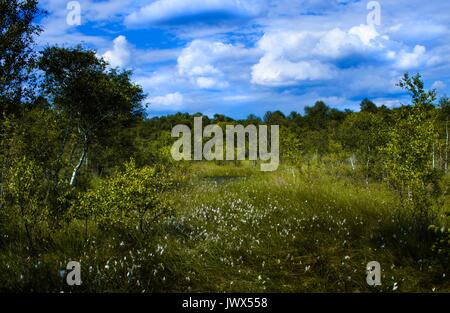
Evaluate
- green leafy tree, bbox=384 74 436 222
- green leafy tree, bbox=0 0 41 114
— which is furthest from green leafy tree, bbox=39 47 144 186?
green leafy tree, bbox=384 74 436 222

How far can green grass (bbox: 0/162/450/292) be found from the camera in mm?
7699

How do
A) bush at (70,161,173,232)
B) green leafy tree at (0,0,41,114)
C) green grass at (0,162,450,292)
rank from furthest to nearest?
green leafy tree at (0,0,41,114), bush at (70,161,173,232), green grass at (0,162,450,292)

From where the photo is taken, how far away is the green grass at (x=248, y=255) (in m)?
7.70

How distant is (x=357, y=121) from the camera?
4494 centimetres

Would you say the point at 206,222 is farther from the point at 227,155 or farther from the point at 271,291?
the point at 227,155

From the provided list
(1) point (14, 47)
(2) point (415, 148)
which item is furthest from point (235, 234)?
(1) point (14, 47)

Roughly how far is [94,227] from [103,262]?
6.72 ft

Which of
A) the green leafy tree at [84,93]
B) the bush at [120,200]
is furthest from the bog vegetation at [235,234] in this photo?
the green leafy tree at [84,93]

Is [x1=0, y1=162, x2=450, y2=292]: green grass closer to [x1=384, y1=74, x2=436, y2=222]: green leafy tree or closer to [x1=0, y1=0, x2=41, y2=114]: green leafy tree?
Answer: [x1=384, y1=74, x2=436, y2=222]: green leafy tree

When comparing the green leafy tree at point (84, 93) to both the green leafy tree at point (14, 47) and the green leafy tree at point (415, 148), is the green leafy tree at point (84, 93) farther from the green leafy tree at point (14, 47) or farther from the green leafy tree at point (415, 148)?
the green leafy tree at point (415, 148)

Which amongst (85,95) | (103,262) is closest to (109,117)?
(85,95)

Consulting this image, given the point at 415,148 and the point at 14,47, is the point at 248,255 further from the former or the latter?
the point at 14,47
